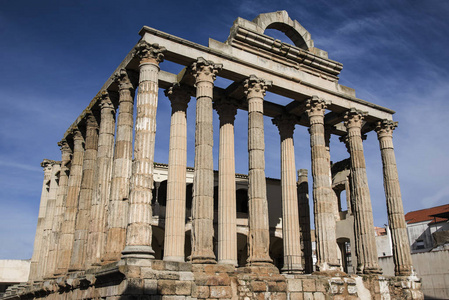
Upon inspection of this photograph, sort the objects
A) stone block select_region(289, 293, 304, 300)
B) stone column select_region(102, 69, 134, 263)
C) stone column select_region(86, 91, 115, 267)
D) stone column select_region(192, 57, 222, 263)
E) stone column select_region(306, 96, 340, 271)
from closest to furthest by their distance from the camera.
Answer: stone column select_region(192, 57, 222, 263) < stone column select_region(102, 69, 134, 263) < stone block select_region(289, 293, 304, 300) < stone column select_region(86, 91, 115, 267) < stone column select_region(306, 96, 340, 271)

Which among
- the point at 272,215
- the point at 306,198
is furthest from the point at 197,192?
the point at 272,215

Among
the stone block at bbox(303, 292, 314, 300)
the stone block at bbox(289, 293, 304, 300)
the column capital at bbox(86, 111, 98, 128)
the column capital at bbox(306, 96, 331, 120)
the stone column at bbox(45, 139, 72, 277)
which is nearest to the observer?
the stone block at bbox(289, 293, 304, 300)

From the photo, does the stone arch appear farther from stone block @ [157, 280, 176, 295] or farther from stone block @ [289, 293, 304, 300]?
stone block @ [157, 280, 176, 295]

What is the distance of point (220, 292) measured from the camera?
15797 mm

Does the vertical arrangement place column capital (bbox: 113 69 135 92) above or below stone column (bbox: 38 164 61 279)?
above

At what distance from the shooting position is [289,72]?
2228cm

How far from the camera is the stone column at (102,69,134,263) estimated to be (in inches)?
675

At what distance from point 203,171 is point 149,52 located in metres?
5.35

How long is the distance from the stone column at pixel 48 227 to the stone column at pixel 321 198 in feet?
48.5

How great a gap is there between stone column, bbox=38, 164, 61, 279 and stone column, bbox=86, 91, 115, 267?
639cm

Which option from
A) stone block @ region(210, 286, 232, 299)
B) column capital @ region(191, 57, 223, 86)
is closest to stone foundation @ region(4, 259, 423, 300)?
stone block @ region(210, 286, 232, 299)

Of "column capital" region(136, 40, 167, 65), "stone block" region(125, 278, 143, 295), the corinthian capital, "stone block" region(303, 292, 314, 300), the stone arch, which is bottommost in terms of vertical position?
"stone block" region(303, 292, 314, 300)

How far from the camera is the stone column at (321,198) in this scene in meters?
20.4

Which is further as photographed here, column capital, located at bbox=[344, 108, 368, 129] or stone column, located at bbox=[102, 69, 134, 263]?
column capital, located at bbox=[344, 108, 368, 129]
